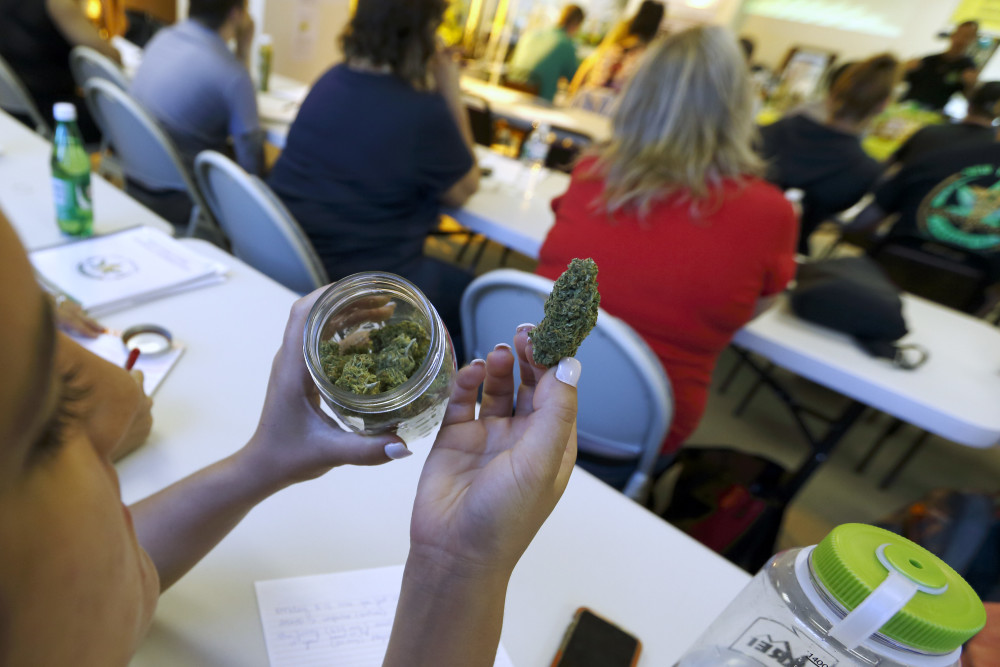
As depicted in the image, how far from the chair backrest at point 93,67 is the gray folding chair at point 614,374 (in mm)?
1865

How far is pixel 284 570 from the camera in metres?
0.57

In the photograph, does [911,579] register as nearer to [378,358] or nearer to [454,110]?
[378,358]

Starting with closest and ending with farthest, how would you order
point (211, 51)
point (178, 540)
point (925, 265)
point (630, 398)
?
point (178, 540) → point (630, 398) → point (211, 51) → point (925, 265)

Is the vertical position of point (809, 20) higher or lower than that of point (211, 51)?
higher

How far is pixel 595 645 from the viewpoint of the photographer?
549mm

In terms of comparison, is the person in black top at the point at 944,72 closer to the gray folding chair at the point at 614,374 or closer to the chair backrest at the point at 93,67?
the gray folding chair at the point at 614,374

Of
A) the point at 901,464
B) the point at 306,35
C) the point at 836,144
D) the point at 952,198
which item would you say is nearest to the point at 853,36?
the point at 836,144

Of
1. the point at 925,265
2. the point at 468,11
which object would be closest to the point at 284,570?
the point at 925,265

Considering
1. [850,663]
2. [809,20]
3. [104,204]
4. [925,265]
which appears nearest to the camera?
[850,663]

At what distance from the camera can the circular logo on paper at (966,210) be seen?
2092 millimetres

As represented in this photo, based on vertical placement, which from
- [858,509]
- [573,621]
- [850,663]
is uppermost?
[850,663]

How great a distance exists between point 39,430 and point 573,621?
1.67 ft

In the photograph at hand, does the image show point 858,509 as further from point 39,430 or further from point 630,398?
point 39,430

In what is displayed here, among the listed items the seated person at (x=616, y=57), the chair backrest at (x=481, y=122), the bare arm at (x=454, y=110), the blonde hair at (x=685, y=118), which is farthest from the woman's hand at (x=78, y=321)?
the seated person at (x=616, y=57)
